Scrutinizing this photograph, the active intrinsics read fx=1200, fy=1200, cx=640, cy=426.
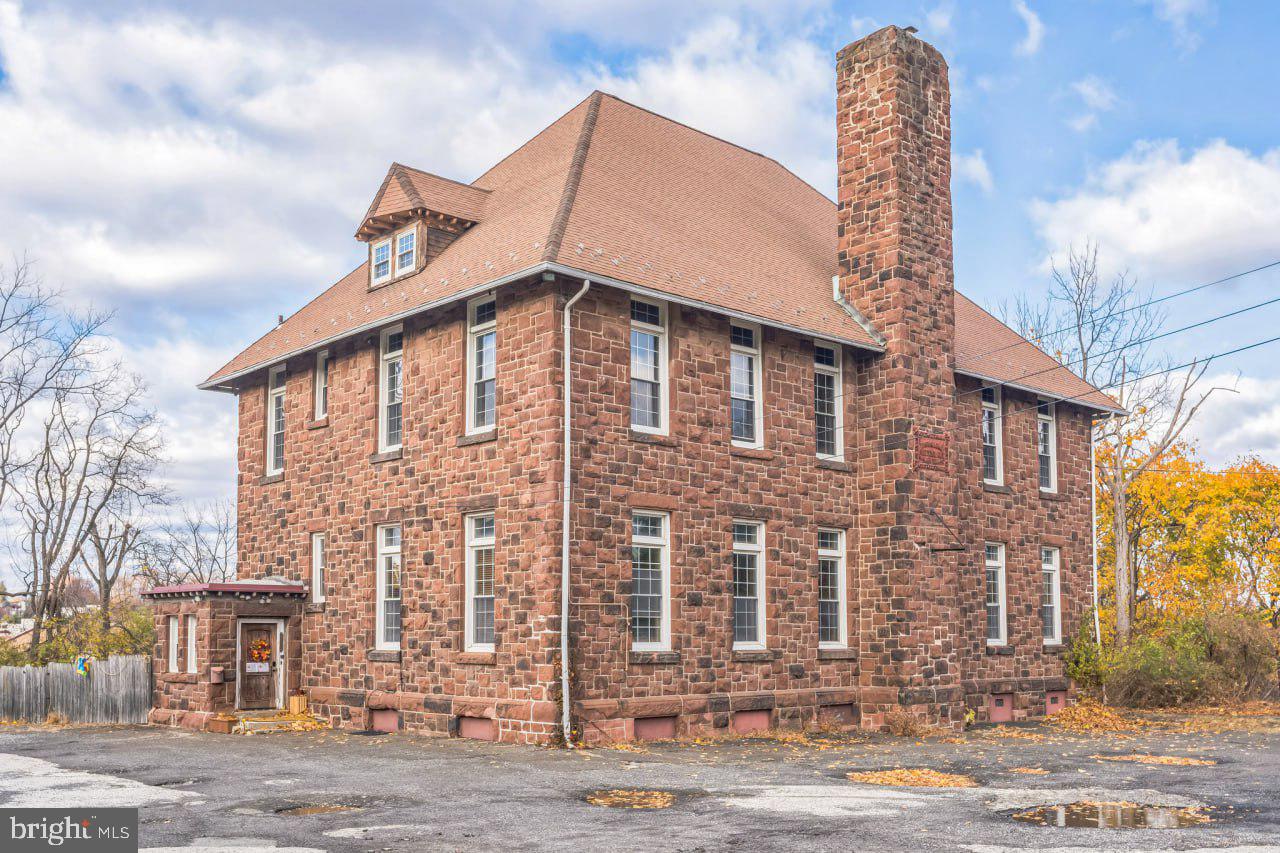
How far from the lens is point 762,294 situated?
21516mm

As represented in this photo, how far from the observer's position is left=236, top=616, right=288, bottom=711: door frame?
2295 cm

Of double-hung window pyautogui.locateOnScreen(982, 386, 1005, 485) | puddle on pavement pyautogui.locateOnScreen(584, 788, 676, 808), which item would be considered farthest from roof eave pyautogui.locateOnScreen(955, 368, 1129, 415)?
puddle on pavement pyautogui.locateOnScreen(584, 788, 676, 808)

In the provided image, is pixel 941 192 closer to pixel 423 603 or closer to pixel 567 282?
pixel 567 282

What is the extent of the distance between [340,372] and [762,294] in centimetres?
852

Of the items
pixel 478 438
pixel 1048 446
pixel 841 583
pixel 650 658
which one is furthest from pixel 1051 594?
pixel 478 438

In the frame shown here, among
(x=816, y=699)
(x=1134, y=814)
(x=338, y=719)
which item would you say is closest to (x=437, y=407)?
(x=338, y=719)

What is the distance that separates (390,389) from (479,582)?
15.5 feet

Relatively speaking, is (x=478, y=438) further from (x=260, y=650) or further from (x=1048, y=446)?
(x=1048, y=446)

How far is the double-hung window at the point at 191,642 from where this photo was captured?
23.1m

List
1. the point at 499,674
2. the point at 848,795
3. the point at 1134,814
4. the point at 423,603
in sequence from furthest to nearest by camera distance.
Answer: the point at 423,603 → the point at 499,674 → the point at 848,795 → the point at 1134,814

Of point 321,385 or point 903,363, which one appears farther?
point 321,385

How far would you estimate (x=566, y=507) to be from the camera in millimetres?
18172

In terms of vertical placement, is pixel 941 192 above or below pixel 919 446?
above

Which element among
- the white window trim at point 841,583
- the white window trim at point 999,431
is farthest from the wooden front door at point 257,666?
the white window trim at point 999,431
